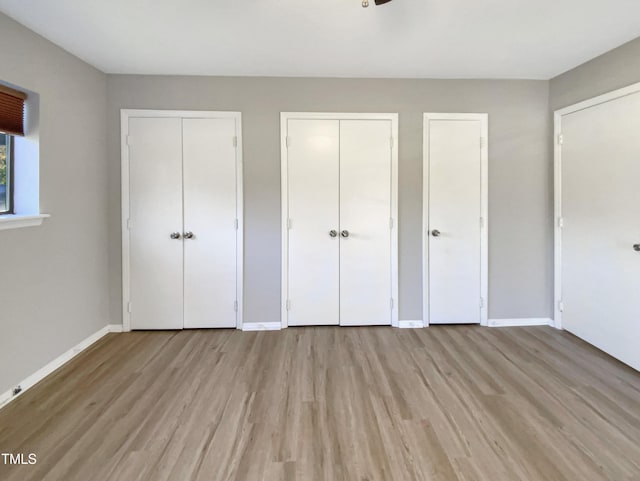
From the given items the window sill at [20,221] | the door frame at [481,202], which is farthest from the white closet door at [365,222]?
the window sill at [20,221]

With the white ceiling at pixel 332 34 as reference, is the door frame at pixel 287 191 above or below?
below

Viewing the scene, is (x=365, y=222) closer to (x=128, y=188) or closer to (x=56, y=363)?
(x=128, y=188)

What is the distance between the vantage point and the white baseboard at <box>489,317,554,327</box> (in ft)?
11.4

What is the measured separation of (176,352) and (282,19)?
8.89 ft

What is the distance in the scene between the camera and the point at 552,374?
250 centimetres

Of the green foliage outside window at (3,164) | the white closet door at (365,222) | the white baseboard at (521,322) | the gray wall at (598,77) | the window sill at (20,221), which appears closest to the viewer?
the window sill at (20,221)

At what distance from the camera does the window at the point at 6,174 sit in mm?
2357

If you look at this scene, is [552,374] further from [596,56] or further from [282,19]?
[282,19]

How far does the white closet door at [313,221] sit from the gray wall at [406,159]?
0.16m

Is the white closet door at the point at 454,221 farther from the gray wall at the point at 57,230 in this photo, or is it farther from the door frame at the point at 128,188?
the gray wall at the point at 57,230

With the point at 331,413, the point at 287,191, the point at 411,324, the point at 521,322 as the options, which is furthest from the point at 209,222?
→ the point at 521,322

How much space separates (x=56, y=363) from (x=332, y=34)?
3.25 m

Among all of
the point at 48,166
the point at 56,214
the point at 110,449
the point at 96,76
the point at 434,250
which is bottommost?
the point at 110,449

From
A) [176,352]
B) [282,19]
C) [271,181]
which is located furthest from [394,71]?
[176,352]
